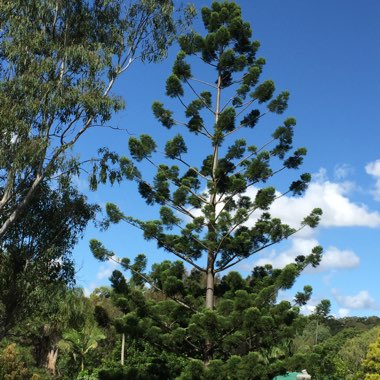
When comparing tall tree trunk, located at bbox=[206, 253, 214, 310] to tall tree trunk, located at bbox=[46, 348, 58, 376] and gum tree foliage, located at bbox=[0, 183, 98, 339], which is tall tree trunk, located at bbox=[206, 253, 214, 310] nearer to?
gum tree foliage, located at bbox=[0, 183, 98, 339]

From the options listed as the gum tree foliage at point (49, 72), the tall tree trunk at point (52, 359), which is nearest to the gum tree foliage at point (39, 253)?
the gum tree foliage at point (49, 72)

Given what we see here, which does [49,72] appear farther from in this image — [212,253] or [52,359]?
[52,359]

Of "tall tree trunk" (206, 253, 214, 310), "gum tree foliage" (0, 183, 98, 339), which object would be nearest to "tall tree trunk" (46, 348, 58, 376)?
"gum tree foliage" (0, 183, 98, 339)

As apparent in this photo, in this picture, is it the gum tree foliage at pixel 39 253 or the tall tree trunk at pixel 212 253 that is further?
the gum tree foliage at pixel 39 253

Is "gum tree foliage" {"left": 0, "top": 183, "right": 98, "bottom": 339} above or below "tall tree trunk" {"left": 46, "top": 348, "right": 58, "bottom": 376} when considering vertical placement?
above

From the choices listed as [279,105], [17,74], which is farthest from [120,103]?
[279,105]

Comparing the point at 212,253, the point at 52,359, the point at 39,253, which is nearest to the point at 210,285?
the point at 212,253

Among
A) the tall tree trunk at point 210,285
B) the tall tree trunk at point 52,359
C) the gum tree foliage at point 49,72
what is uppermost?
the gum tree foliage at point 49,72

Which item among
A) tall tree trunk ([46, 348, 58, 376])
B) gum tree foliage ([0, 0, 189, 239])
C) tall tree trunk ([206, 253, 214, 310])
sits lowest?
tall tree trunk ([46, 348, 58, 376])

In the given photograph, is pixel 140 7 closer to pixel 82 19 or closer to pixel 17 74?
pixel 82 19

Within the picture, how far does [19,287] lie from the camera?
1348cm

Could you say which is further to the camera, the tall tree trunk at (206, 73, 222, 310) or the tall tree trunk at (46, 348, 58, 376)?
the tall tree trunk at (46, 348, 58, 376)

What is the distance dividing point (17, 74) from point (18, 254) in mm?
4591

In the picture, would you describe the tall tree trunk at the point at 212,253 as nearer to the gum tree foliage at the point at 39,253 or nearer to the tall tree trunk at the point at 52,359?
the gum tree foliage at the point at 39,253
